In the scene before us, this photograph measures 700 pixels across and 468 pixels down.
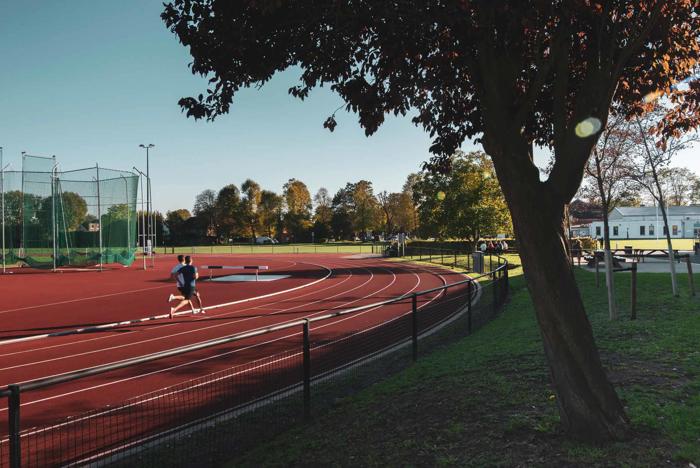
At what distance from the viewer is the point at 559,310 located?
4.18 meters

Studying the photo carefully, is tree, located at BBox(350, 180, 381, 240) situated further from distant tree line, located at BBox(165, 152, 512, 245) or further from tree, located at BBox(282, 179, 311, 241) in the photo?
tree, located at BBox(282, 179, 311, 241)

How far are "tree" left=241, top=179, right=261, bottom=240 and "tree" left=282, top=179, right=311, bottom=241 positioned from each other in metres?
6.92

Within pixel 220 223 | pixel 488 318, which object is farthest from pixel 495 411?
pixel 220 223

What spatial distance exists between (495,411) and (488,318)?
8175 mm

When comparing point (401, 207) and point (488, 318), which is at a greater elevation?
point (401, 207)

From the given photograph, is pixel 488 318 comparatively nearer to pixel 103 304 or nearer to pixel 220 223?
pixel 103 304

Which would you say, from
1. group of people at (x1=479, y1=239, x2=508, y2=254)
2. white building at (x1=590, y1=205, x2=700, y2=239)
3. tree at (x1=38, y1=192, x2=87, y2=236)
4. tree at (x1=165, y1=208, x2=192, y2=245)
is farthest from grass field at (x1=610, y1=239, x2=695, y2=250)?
tree at (x1=165, y1=208, x2=192, y2=245)

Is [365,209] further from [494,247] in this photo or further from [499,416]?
[499,416]

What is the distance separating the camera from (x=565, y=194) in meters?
4.28

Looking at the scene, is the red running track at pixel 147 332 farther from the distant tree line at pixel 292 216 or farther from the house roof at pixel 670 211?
the house roof at pixel 670 211

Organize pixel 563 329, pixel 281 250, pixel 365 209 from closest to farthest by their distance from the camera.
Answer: pixel 563 329, pixel 281 250, pixel 365 209

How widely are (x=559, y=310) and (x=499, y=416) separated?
1278 mm

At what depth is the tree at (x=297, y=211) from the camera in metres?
107

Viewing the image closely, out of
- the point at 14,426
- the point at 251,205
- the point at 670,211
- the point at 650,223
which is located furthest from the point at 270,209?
the point at 14,426
